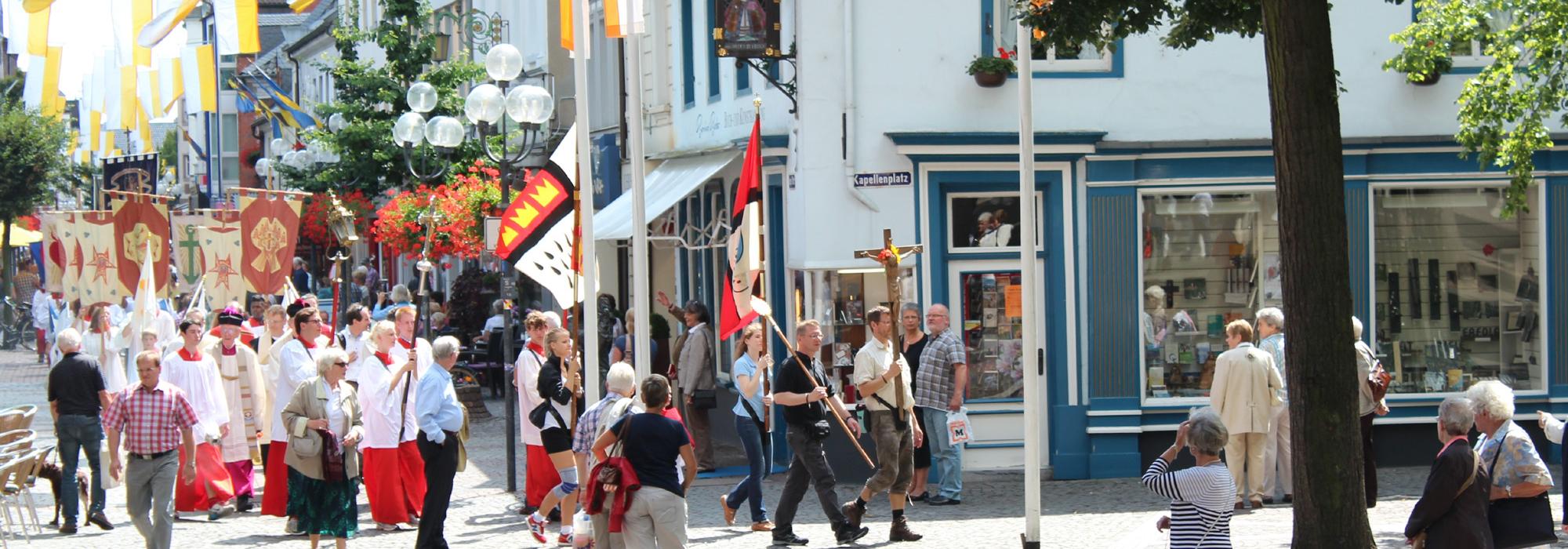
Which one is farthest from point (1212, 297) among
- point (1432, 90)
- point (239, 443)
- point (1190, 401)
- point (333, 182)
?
point (333, 182)

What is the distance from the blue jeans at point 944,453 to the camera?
14297mm

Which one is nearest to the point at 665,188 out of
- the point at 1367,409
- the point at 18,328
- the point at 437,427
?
the point at 437,427

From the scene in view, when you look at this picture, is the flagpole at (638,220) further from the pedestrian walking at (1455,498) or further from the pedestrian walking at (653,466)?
the pedestrian walking at (1455,498)

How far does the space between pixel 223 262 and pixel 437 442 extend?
719 centimetres

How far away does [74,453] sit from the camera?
45.6ft

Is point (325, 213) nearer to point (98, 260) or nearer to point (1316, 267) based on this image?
point (98, 260)

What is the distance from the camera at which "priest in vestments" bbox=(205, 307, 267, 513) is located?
49.5 ft

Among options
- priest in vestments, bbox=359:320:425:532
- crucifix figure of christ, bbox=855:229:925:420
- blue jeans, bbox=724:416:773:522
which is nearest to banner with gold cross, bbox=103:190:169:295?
priest in vestments, bbox=359:320:425:532

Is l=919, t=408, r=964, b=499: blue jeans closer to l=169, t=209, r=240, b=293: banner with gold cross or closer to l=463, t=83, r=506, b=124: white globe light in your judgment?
l=463, t=83, r=506, b=124: white globe light

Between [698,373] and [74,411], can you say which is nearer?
[74,411]

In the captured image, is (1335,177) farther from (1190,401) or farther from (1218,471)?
(1190,401)

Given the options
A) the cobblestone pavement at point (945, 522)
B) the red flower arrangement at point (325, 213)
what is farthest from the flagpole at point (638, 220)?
the red flower arrangement at point (325, 213)

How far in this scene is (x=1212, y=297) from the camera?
16047 mm

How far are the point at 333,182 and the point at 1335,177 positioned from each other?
24.6m
